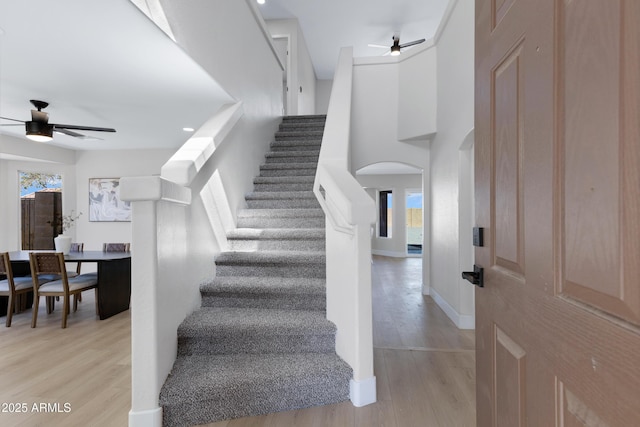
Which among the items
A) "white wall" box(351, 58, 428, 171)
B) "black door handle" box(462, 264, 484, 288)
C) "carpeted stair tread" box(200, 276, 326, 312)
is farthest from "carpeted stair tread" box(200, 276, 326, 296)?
"white wall" box(351, 58, 428, 171)

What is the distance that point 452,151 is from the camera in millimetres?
3527

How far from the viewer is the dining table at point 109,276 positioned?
12.1 ft

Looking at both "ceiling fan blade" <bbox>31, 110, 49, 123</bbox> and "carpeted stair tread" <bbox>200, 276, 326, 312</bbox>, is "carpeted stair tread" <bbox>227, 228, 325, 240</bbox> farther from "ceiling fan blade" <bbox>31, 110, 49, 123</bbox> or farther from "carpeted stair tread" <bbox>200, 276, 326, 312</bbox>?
"ceiling fan blade" <bbox>31, 110, 49, 123</bbox>

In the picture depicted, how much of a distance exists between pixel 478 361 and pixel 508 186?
0.64 meters

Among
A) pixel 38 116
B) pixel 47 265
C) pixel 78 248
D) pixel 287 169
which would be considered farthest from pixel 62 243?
pixel 287 169

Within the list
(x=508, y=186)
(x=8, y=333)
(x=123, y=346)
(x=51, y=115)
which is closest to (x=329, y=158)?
(x=508, y=186)

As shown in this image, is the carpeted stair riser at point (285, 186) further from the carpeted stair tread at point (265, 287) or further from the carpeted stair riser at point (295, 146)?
the carpeted stair tread at point (265, 287)

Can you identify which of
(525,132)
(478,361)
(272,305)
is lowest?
(272,305)

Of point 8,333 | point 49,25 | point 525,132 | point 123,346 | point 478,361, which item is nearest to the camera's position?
point 525,132

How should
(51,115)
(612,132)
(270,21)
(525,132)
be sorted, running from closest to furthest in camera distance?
(612,132) → (525,132) → (51,115) → (270,21)

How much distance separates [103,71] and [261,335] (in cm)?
229

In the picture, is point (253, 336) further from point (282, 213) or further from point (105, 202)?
point (105, 202)

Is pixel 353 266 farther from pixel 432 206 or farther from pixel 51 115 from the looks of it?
pixel 51 115

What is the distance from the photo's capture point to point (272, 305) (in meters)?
2.38
